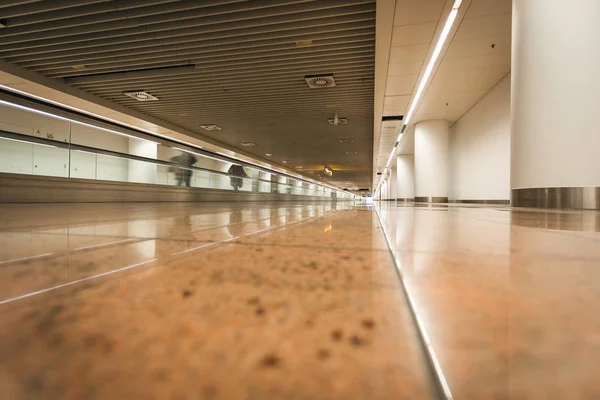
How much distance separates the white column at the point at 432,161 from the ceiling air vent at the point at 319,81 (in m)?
6.16

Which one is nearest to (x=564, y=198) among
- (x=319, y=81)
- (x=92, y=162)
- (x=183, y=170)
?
(x=319, y=81)

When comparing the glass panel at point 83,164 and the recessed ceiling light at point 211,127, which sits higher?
the recessed ceiling light at point 211,127

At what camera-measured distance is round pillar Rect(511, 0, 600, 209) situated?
3.02m

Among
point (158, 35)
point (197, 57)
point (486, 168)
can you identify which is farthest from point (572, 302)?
point (486, 168)

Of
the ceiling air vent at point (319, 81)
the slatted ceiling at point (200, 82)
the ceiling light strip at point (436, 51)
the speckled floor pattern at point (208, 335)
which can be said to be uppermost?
the ceiling light strip at point (436, 51)

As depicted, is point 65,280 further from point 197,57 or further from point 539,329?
point 197,57

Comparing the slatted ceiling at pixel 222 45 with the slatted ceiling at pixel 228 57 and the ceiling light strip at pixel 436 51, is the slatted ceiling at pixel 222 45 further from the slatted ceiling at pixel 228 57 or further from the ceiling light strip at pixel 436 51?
the ceiling light strip at pixel 436 51

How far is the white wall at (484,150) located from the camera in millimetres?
9672

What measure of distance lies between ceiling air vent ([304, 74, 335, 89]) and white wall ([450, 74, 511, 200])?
4.95 meters

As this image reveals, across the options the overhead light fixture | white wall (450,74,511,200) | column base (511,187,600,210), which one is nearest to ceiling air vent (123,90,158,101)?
the overhead light fixture

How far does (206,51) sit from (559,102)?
6.55 meters

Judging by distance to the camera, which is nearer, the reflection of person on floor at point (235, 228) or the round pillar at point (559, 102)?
the reflection of person on floor at point (235, 228)

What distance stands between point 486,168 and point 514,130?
8006 mm

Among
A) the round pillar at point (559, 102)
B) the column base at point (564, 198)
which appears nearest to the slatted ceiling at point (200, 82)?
the round pillar at point (559, 102)
